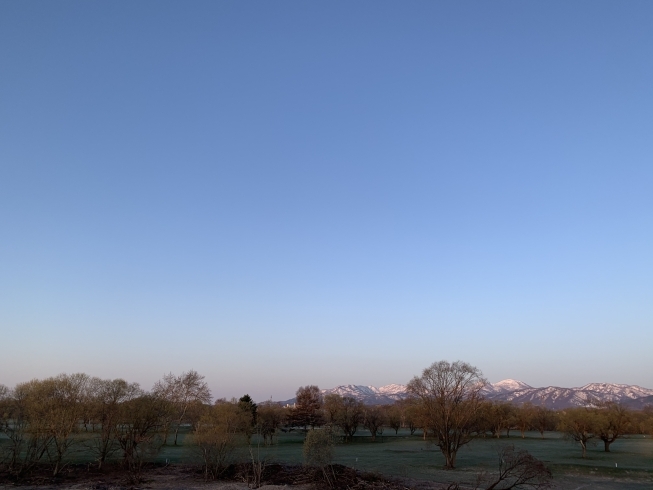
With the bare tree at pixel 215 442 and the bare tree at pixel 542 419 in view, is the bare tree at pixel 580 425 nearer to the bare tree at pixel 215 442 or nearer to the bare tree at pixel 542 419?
the bare tree at pixel 215 442

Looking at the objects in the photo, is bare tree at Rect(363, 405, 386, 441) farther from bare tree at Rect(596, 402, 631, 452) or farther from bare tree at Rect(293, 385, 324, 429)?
bare tree at Rect(596, 402, 631, 452)

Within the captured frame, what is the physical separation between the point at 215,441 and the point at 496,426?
81.9 meters

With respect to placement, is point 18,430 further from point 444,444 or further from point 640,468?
point 640,468

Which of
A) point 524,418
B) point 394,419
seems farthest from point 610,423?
point 394,419

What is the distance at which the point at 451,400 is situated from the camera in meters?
44.8

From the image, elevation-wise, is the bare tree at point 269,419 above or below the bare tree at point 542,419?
above

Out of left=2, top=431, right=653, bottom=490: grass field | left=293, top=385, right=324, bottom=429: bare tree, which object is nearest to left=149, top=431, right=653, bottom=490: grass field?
left=2, top=431, right=653, bottom=490: grass field

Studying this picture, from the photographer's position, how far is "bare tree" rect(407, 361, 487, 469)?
44.4 metres

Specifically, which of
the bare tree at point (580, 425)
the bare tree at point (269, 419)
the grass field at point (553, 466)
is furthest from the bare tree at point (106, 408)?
the bare tree at point (580, 425)

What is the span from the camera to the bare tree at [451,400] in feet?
146

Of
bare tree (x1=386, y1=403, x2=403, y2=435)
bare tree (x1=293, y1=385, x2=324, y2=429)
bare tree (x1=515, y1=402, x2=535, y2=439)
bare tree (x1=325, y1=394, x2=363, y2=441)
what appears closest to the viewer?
bare tree (x1=325, y1=394, x2=363, y2=441)

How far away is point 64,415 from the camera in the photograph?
37.2 metres

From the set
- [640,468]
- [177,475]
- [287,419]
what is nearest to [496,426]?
[287,419]

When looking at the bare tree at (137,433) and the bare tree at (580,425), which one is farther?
the bare tree at (580,425)
